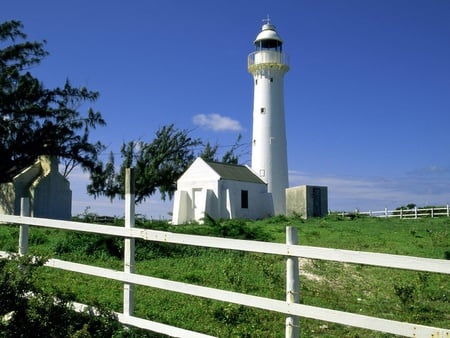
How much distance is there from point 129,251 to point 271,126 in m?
30.6

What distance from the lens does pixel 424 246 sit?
14.8m

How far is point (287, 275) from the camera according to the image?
472cm

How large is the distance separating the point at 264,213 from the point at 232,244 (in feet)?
94.5

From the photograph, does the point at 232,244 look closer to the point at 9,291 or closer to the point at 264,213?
the point at 9,291

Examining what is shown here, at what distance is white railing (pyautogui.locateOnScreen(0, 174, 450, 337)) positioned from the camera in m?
3.93

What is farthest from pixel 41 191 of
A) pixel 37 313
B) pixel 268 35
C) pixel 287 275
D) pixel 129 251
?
pixel 287 275

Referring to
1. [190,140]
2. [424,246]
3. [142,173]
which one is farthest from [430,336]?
[190,140]

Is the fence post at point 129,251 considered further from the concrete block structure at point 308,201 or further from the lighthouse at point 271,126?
the lighthouse at point 271,126

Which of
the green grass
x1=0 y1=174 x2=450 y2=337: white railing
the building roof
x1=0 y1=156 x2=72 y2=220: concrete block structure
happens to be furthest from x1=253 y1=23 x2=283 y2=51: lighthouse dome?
x1=0 y1=174 x2=450 y2=337: white railing

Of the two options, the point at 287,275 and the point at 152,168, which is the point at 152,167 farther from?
the point at 287,275

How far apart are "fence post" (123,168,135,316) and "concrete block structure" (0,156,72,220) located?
22.6 metres

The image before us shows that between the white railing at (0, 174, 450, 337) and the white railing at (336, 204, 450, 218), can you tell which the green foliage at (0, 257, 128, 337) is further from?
the white railing at (336, 204, 450, 218)

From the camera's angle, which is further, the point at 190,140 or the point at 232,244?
the point at 190,140

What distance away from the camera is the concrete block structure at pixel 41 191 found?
2731 centimetres
